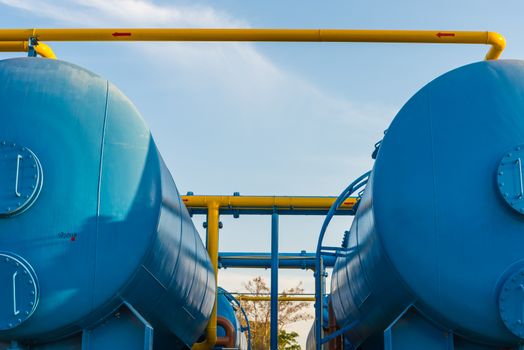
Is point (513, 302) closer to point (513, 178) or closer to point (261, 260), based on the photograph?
point (513, 178)

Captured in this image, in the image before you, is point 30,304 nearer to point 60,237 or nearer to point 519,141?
point 60,237

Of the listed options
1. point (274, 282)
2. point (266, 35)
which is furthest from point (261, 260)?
point (266, 35)

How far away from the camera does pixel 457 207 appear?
4816 mm

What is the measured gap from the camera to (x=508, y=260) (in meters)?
4.71

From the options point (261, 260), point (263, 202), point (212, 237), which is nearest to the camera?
point (212, 237)

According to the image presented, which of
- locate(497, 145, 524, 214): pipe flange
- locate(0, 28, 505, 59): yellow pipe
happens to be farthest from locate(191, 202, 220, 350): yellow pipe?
locate(497, 145, 524, 214): pipe flange

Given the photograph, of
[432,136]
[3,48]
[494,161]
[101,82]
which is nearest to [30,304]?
[101,82]

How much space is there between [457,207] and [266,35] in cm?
393

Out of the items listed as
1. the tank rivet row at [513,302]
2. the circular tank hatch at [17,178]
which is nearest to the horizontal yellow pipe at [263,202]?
the circular tank hatch at [17,178]

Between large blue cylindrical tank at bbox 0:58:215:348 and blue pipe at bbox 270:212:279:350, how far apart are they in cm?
434

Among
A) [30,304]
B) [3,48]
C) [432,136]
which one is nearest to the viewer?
[30,304]

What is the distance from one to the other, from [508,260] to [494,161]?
29.3 inches

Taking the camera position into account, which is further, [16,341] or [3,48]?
[3,48]

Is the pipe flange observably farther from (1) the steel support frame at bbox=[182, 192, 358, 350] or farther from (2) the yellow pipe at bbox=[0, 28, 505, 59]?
(1) the steel support frame at bbox=[182, 192, 358, 350]
